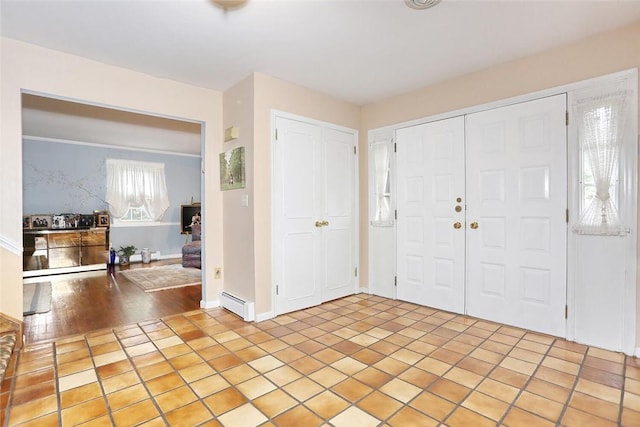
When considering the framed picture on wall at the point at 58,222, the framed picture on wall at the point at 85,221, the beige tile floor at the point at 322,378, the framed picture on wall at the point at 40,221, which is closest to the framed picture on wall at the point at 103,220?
the framed picture on wall at the point at 85,221

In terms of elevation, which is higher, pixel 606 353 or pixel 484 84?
pixel 484 84

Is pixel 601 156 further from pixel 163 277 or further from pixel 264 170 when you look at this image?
pixel 163 277

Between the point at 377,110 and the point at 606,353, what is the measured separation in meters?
3.14

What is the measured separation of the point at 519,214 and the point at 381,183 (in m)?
1.54

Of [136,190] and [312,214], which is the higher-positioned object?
[136,190]

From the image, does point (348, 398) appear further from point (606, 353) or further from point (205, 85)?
point (205, 85)

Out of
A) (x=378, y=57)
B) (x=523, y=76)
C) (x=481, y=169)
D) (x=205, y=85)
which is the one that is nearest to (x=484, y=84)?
(x=523, y=76)

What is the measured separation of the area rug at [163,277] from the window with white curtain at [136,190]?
5.09ft

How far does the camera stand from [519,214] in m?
2.86

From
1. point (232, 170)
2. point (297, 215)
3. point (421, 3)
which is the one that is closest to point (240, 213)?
point (232, 170)

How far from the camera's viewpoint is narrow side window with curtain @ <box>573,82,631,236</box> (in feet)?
7.77

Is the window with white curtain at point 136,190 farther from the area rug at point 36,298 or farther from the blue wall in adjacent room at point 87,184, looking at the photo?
the area rug at point 36,298

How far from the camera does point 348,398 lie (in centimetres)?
182

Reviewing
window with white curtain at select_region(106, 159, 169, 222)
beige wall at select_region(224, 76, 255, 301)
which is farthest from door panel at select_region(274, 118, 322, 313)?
window with white curtain at select_region(106, 159, 169, 222)
